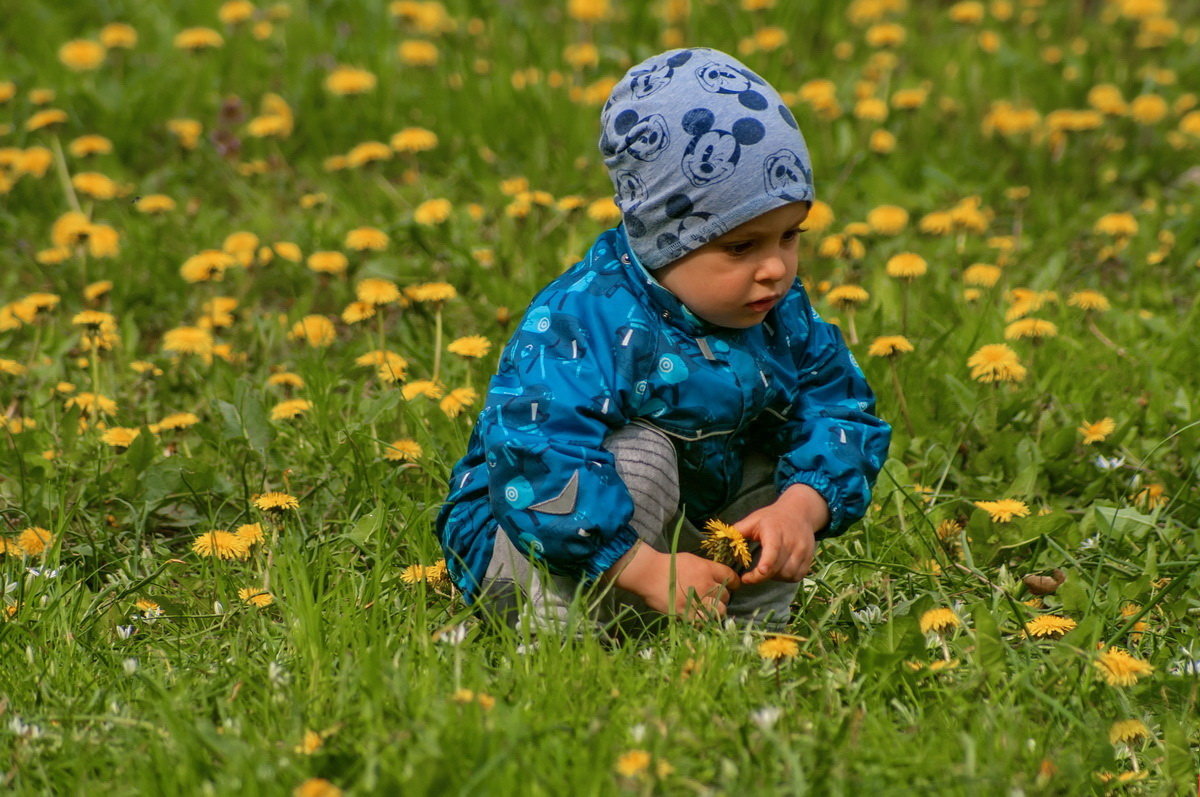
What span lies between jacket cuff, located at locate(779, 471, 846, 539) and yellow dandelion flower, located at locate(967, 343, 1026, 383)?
0.76m

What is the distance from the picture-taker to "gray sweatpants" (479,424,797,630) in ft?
7.57

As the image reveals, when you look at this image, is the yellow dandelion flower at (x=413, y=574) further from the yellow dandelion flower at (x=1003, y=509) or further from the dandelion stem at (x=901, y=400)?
the dandelion stem at (x=901, y=400)

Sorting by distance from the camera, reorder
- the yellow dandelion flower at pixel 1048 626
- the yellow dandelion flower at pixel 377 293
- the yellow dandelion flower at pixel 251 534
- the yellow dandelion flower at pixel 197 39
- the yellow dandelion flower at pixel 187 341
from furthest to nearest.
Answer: the yellow dandelion flower at pixel 197 39
the yellow dandelion flower at pixel 187 341
the yellow dandelion flower at pixel 377 293
the yellow dandelion flower at pixel 251 534
the yellow dandelion flower at pixel 1048 626

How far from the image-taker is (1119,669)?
2.19 metres

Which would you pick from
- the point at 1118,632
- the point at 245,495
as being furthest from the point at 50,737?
the point at 1118,632

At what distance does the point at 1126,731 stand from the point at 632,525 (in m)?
0.83

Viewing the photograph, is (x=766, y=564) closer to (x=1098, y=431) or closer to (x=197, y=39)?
(x=1098, y=431)

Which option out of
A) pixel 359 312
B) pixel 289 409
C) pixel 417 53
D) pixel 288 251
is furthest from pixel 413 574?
pixel 417 53

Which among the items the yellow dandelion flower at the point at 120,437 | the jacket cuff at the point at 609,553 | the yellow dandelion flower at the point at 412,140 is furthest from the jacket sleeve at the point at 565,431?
the yellow dandelion flower at the point at 412,140

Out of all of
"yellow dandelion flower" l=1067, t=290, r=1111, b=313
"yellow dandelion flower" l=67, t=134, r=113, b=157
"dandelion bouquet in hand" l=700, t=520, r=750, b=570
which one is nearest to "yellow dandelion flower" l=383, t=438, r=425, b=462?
"dandelion bouquet in hand" l=700, t=520, r=750, b=570

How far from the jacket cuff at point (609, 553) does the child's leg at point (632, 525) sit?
0.19 ft

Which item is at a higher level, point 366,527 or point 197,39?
point 197,39

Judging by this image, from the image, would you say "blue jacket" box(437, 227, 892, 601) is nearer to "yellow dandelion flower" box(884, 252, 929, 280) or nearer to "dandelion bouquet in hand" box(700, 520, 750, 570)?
"dandelion bouquet in hand" box(700, 520, 750, 570)

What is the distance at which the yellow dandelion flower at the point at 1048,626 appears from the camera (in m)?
2.40
